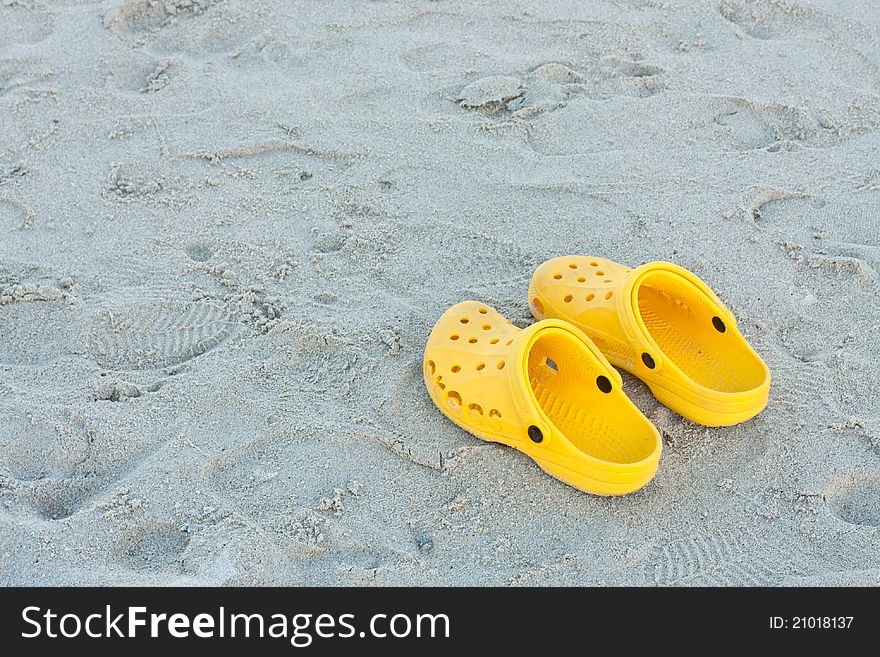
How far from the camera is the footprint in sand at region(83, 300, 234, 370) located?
2342 mm

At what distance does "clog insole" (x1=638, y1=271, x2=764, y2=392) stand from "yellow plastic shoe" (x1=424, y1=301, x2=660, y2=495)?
0.23m

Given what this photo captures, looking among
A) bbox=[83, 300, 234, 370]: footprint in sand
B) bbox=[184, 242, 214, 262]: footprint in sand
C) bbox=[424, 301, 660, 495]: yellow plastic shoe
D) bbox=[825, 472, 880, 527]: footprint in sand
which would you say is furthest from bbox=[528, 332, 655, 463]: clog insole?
bbox=[184, 242, 214, 262]: footprint in sand

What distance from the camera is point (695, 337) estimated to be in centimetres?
236

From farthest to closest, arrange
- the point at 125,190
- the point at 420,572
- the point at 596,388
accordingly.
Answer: the point at 125,190
the point at 596,388
the point at 420,572

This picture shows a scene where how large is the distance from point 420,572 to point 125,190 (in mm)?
1600

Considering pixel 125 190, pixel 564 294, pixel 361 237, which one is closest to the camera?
pixel 564 294

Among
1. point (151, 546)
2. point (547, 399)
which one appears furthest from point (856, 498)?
point (151, 546)

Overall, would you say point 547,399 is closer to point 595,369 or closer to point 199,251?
point 595,369

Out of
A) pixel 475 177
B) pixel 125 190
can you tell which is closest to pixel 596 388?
pixel 475 177

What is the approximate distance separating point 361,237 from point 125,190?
75 cm

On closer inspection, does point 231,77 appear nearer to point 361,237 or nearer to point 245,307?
point 361,237

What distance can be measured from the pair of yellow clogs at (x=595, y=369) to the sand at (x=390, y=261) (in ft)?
0.23

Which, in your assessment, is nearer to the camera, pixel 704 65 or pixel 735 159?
pixel 735 159

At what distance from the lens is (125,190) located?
2.89m
